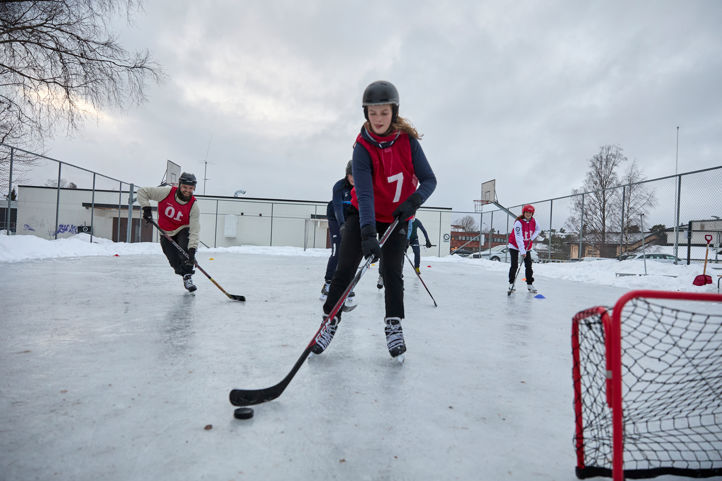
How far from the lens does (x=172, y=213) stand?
4.94m

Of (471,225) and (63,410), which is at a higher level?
(471,225)

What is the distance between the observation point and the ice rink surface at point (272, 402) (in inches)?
49.4

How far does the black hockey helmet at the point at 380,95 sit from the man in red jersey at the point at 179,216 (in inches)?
126

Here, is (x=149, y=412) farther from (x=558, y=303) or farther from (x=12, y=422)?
(x=558, y=303)

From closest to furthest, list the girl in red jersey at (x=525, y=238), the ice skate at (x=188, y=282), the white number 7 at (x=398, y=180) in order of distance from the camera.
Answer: the white number 7 at (x=398, y=180) → the ice skate at (x=188, y=282) → the girl in red jersey at (x=525, y=238)

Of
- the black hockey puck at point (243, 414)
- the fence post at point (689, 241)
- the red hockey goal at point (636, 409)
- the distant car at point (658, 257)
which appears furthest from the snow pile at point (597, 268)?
the black hockey puck at point (243, 414)

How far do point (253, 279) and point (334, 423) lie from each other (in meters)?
5.47

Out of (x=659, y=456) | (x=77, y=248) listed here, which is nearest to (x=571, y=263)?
(x=659, y=456)

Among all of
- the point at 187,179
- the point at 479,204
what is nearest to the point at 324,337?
the point at 187,179

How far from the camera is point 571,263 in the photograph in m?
12.9

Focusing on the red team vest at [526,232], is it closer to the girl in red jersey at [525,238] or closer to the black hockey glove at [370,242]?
the girl in red jersey at [525,238]

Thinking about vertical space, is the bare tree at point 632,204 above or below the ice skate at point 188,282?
above

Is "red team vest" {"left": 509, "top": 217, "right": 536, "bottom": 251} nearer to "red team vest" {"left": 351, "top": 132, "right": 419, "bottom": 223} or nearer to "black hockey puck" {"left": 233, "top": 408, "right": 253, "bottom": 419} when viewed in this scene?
"red team vest" {"left": 351, "top": 132, "right": 419, "bottom": 223}

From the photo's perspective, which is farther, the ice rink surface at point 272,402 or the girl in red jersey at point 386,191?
the girl in red jersey at point 386,191
